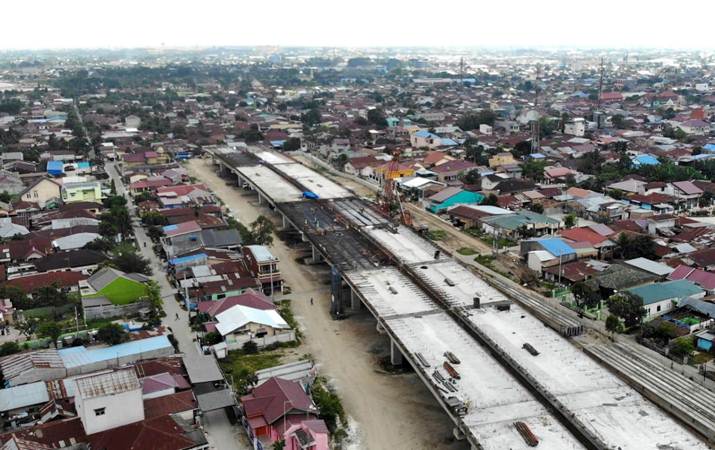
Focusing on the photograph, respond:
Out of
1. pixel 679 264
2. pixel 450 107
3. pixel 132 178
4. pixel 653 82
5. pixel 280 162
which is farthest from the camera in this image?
pixel 653 82

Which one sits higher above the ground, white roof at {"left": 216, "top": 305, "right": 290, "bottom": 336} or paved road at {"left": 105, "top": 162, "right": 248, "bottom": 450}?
white roof at {"left": 216, "top": 305, "right": 290, "bottom": 336}

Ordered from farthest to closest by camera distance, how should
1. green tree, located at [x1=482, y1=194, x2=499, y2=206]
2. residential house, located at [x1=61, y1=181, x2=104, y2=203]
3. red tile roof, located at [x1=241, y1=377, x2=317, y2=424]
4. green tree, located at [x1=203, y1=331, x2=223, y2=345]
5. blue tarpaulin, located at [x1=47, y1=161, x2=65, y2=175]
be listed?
blue tarpaulin, located at [x1=47, y1=161, x2=65, y2=175] → residential house, located at [x1=61, y1=181, x2=104, y2=203] → green tree, located at [x1=482, y1=194, x2=499, y2=206] → green tree, located at [x1=203, y1=331, x2=223, y2=345] → red tile roof, located at [x1=241, y1=377, x2=317, y2=424]

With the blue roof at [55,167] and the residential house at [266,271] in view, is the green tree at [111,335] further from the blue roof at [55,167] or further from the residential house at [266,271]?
the blue roof at [55,167]

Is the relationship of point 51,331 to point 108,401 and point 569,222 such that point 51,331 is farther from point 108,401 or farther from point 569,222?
point 569,222

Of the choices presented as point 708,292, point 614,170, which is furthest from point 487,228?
point 614,170

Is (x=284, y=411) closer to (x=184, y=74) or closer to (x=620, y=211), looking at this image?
(x=620, y=211)

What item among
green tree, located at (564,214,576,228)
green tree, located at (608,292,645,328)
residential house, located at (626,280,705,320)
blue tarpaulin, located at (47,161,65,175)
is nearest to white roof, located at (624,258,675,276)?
residential house, located at (626,280,705,320)

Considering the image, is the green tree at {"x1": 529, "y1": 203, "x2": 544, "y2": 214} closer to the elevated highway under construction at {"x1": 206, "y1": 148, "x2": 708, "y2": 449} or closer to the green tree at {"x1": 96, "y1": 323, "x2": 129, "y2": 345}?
the elevated highway under construction at {"x1": 206, "y1": 148, "x2": 708, "y2": 449}
